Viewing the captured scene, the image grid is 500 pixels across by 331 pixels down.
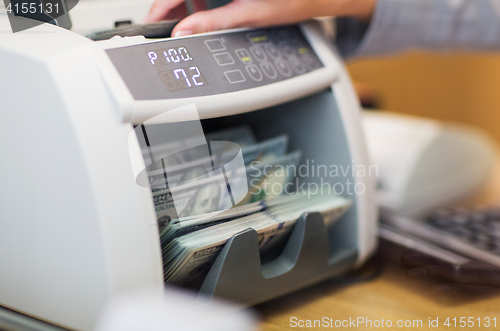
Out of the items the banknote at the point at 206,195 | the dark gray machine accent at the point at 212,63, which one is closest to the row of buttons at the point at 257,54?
the dark gray machine accent at the point at 212,63

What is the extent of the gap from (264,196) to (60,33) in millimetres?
248

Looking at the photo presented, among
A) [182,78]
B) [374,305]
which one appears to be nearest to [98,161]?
[182,78]

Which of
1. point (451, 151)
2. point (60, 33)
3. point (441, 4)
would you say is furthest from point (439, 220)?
point (60, 33)

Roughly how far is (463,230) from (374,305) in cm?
20

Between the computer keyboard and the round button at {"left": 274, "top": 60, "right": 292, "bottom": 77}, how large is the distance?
26 centimetres

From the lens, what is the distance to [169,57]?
396 millimetres

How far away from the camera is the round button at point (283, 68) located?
46cm

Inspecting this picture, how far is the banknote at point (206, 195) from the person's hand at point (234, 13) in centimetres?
14

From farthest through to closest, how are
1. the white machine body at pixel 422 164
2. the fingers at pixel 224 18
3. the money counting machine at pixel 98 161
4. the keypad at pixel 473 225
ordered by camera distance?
the white machine body at pixel 422 164 < the keypad at pixel 473 225 < the fingers at pixel 224 18 < the money counting machine at pixel 98 161

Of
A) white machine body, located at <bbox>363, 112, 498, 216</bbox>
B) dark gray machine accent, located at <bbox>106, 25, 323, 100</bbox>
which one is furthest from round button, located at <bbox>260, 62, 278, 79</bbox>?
white machine body, located at <bbox>363, 112, 498, 216</bbox>

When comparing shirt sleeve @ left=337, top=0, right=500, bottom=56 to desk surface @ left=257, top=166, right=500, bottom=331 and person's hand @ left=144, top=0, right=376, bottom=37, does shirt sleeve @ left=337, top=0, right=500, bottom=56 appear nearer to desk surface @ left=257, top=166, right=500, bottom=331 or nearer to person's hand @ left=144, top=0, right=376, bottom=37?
person's hand @ left=144, top=0, right=376, bottom=37

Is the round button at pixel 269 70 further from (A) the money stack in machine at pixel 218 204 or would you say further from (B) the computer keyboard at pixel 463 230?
(B) the computer keyboard at pixel 463 230

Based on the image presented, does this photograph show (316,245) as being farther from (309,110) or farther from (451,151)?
(451,151)
